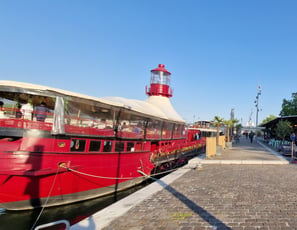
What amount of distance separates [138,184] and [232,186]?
620 centimetres

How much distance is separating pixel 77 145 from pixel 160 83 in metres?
17.0

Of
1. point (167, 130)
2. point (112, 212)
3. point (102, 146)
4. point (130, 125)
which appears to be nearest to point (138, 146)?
point (130, 125)

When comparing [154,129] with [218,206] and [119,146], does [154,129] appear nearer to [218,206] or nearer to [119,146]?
[119,146]

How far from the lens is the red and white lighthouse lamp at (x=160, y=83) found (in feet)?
78.3

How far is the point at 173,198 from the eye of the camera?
5.94m

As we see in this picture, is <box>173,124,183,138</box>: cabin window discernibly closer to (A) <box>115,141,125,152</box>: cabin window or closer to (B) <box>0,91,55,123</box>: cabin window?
(A) <box>115,141,125,152</box>: cabin window

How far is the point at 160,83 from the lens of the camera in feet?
79.3

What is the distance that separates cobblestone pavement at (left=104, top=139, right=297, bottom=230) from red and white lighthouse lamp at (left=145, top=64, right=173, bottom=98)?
16.5 meters

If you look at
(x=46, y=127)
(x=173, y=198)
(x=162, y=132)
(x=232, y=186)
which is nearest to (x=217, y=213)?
(x=173, y=198)

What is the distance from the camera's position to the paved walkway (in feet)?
14.1

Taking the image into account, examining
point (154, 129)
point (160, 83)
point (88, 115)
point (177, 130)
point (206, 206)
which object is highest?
point (160, 83)

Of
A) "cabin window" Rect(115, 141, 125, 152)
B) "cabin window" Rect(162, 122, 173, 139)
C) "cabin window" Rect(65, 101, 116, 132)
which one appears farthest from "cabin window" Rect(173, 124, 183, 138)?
"cabin window" Rect(65, 101, 116, 132)

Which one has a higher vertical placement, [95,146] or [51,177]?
[95,146]

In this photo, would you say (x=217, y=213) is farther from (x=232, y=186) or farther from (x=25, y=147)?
(x=25, y=147)
